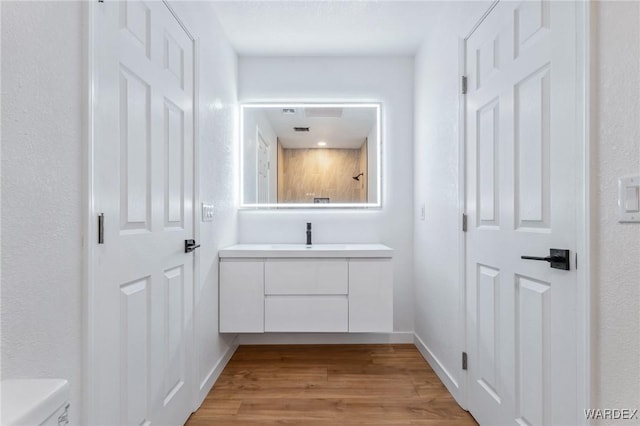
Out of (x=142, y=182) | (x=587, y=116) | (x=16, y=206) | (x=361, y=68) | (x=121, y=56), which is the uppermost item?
(x=361, y=68)

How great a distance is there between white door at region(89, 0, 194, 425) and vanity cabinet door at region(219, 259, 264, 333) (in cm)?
50

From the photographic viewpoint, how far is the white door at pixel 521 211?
3.68ft

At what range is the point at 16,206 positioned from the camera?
2.59ft

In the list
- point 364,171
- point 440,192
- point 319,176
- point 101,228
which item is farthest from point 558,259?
point 319,176

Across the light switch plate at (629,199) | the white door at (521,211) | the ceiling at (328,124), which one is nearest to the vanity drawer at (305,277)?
the white door at (521,211)

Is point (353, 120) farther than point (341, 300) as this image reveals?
Yes

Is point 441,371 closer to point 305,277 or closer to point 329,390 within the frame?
point 329,390

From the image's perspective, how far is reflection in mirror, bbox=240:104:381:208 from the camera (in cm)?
289

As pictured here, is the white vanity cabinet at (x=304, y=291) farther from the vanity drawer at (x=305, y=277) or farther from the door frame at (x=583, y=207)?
the door frame at (x=583, y=207)

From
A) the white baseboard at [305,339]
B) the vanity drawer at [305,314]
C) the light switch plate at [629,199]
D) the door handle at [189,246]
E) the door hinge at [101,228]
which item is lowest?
the white baseboard at [305,339]

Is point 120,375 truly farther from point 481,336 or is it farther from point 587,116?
point 587,116

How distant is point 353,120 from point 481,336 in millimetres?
1961

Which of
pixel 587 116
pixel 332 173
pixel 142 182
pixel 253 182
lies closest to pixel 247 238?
pixel 253 182

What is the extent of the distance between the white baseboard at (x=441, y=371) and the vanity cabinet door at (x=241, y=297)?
123 centimetres
